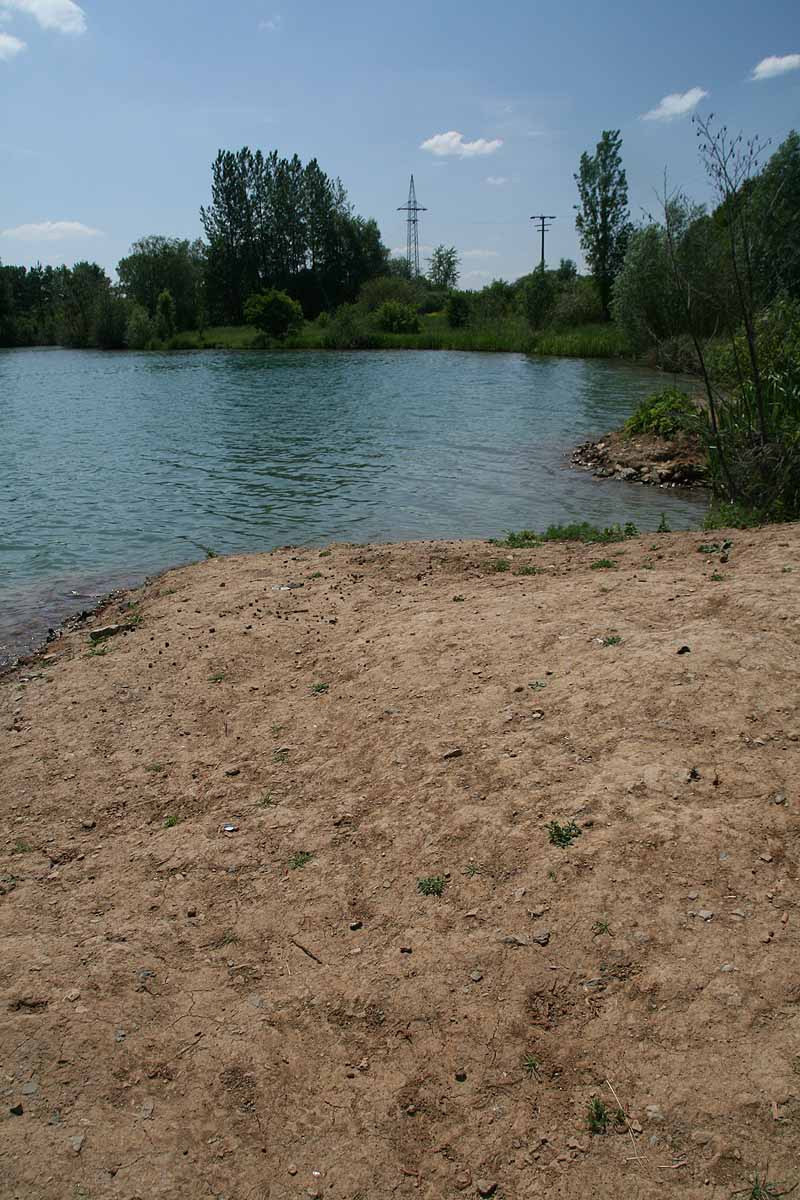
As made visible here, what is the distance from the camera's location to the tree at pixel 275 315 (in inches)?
3059

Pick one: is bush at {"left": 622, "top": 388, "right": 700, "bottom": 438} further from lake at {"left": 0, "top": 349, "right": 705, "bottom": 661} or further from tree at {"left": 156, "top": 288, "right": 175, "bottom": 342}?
tree at {"left": 156, "top": 288, "right": 175, "bottom": 342}

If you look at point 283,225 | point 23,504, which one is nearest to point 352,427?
point 23,504

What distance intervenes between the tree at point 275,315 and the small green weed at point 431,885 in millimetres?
78791

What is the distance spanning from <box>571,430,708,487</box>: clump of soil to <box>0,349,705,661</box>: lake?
0.56 m

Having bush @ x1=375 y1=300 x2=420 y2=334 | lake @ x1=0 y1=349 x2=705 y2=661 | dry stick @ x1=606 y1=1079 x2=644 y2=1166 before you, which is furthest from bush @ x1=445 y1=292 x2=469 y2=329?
dry stick @ x1=606 y1=1079 x2=644 y2=1166

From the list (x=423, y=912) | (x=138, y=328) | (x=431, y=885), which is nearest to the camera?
(x=423, y=912)

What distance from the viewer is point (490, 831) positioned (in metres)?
4.93

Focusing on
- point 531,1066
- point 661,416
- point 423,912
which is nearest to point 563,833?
point 423,912

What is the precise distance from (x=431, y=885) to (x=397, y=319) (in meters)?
77.4

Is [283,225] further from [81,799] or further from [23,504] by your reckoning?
[81,799]

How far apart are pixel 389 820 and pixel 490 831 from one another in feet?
2.30

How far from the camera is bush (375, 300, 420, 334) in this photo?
76.5 metres

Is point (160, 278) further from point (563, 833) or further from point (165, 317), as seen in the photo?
point (563, 833)

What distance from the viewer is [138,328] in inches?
3285
